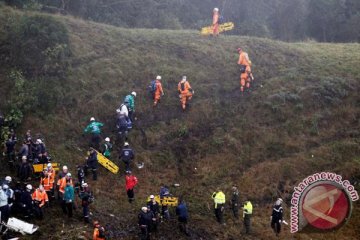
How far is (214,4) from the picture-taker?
56.2 meters

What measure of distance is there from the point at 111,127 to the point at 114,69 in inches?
232

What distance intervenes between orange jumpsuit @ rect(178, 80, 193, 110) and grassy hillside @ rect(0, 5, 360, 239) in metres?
0.78

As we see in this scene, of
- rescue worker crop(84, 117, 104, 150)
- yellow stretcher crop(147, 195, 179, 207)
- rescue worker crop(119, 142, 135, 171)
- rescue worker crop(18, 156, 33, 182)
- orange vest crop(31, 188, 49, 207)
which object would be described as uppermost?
rescue worker crop(84, 117, 104, 150)

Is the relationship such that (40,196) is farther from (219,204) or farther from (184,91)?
(184,91)

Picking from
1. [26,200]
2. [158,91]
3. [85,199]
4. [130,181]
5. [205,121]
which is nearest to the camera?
[26,200]

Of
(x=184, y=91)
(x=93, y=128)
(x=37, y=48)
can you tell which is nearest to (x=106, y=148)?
(x=93, y=128)

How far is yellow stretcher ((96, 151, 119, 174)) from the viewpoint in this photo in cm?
2380

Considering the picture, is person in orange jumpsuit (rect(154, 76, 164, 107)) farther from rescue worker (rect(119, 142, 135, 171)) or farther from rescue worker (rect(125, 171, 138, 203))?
rescue worker (rect(125, 171, 138, 203))

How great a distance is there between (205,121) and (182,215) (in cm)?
967

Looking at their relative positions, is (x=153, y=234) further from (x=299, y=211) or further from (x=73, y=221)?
(x=299, y=211)

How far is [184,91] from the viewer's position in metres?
28.8

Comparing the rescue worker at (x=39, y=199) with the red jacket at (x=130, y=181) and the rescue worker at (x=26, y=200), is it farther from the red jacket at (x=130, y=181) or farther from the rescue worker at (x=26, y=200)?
the red jacket at (x=130, y=181)

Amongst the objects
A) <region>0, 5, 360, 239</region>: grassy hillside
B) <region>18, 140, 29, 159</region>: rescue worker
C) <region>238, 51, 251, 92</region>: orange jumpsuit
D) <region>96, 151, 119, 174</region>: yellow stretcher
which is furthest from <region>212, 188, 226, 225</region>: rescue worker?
<region>238, 51, 251, 92</region>: orange jumpsuit

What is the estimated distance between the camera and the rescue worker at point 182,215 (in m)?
20.4
